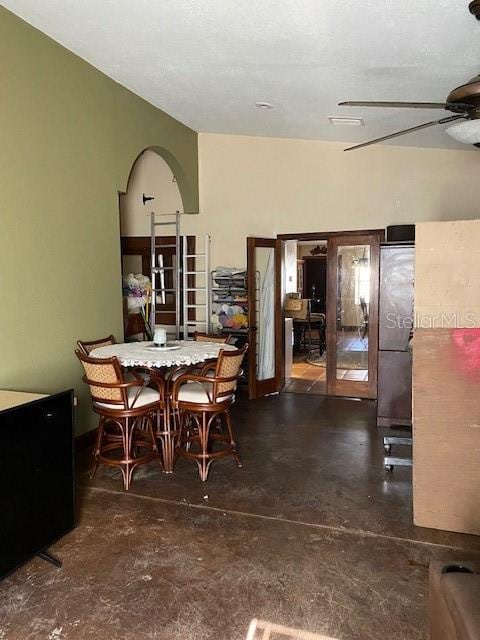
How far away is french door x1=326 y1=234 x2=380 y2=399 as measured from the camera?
20.0 feet

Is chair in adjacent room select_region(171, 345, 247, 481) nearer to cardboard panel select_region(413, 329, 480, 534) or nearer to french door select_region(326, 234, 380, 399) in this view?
cardboard panel select_region(413, 329, 480, 534)

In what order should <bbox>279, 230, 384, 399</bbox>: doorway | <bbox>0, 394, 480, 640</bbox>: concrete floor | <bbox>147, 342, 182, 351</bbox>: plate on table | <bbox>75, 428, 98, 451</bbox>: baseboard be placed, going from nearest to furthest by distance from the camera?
<bbox>0, 394, 480, 640</bbox>: concrete floor < <bbox>147, 342, 182, 351</bbox>: plate on table < <bbox>75, 428, 98, 451</bbox>: baseboard < <bbox>279, 230, 384, 399</bbox>: doorway

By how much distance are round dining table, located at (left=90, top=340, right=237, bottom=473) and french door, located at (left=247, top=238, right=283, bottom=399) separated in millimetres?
2086

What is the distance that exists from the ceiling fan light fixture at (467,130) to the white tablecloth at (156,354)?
224 cm

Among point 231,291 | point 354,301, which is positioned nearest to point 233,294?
A: point 231,291

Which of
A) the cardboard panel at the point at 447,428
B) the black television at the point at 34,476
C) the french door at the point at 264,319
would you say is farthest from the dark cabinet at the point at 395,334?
the black television at the point at 34,476

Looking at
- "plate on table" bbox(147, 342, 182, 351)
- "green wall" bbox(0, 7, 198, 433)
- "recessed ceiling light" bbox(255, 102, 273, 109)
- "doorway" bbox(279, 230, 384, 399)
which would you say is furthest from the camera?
"doorway" bbox(279, 230, 384, 399)

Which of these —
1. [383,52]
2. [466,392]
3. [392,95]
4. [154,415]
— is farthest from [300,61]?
[154,415]

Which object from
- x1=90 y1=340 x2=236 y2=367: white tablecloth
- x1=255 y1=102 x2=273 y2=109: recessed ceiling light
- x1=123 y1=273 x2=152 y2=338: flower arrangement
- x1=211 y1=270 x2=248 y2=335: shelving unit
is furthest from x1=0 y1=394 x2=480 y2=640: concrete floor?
x1=255 y1=102 x2=273 y2=109: recessed ceiling light

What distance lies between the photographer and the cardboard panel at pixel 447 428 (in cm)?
284

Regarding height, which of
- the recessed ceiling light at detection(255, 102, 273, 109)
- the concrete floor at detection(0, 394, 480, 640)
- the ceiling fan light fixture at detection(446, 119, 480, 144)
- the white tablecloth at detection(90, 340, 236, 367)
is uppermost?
the recessed ceiling light at detection(255, 102, 273, 109)

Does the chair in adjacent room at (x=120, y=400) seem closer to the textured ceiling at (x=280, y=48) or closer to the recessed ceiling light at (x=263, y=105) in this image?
the textured ceiling at (x=280, y=48)

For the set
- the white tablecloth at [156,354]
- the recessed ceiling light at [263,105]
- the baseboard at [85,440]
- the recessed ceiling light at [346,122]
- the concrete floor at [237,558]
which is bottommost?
the concrete floor at [237,558]

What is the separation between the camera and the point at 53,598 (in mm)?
2346
